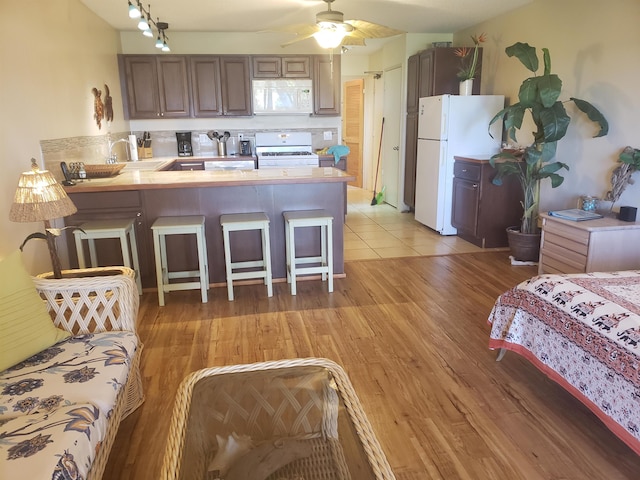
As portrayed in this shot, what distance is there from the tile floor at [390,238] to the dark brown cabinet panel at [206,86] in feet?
7.61

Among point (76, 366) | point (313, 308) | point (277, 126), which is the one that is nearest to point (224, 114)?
point (277, 126)

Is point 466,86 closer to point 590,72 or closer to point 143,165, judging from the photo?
point 590,72

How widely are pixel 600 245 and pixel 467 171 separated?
1.81 metres

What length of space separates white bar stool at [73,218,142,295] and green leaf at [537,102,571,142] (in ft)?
11.1

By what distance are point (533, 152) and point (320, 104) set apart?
3066 millimetres

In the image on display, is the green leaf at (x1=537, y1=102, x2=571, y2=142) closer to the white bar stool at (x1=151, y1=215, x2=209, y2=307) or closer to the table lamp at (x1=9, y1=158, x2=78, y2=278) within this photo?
the white bar stool at (x1=151, y1=215, x2=209, y2=307)

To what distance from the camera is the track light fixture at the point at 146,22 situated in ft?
10.8

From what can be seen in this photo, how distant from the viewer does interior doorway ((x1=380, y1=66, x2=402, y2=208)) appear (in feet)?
21.7

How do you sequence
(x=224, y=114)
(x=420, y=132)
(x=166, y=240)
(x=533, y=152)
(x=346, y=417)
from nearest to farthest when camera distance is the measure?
(x=346, y=417) < (x=166, y=240) < (x=533, y=152) < (x=420, y=132) < (x=224, y=114)

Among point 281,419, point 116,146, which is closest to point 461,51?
point 116,146

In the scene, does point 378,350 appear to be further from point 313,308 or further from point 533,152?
point 533,152

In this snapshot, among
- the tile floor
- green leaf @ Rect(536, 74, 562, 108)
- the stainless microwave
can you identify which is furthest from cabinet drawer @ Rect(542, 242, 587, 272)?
the stainless microwave

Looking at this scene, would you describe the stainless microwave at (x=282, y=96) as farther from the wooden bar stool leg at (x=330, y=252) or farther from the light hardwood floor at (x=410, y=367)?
the wooden bar stool leg at (x=330, y=252)

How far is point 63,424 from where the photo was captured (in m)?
1.40
